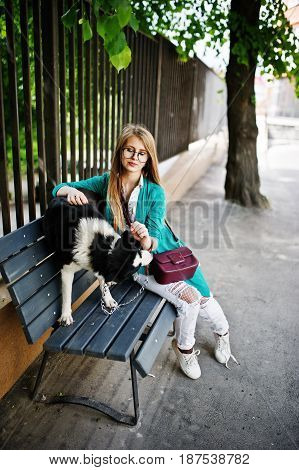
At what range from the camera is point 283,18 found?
5.80 metres

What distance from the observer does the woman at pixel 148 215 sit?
9.14 ft

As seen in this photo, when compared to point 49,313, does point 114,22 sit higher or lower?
higher

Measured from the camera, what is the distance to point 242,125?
7.11 meters

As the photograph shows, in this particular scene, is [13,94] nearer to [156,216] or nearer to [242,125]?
[156,216]

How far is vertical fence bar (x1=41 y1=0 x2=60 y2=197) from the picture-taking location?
293cm

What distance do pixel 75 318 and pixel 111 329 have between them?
293 mm

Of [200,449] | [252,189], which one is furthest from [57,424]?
[252,189]

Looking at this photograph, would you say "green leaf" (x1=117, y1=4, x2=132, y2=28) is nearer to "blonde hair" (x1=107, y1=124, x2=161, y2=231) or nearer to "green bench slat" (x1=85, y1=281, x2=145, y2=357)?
"blonde hair" (x1=107, y1=124, x2=161, y2=231)

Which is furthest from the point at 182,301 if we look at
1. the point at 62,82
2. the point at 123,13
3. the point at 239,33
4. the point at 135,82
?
the point at 239,33

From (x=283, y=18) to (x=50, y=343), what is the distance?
231 inches

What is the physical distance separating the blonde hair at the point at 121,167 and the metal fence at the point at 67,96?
605mm

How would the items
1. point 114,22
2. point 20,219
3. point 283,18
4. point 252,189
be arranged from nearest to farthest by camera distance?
point 114,22
point 20,219
point 283,18
point 252,189

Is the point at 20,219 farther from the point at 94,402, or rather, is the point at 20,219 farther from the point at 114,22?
the point at 114,22

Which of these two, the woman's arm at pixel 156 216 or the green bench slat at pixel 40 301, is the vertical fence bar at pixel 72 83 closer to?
the woman's arm at pixel 156 216
